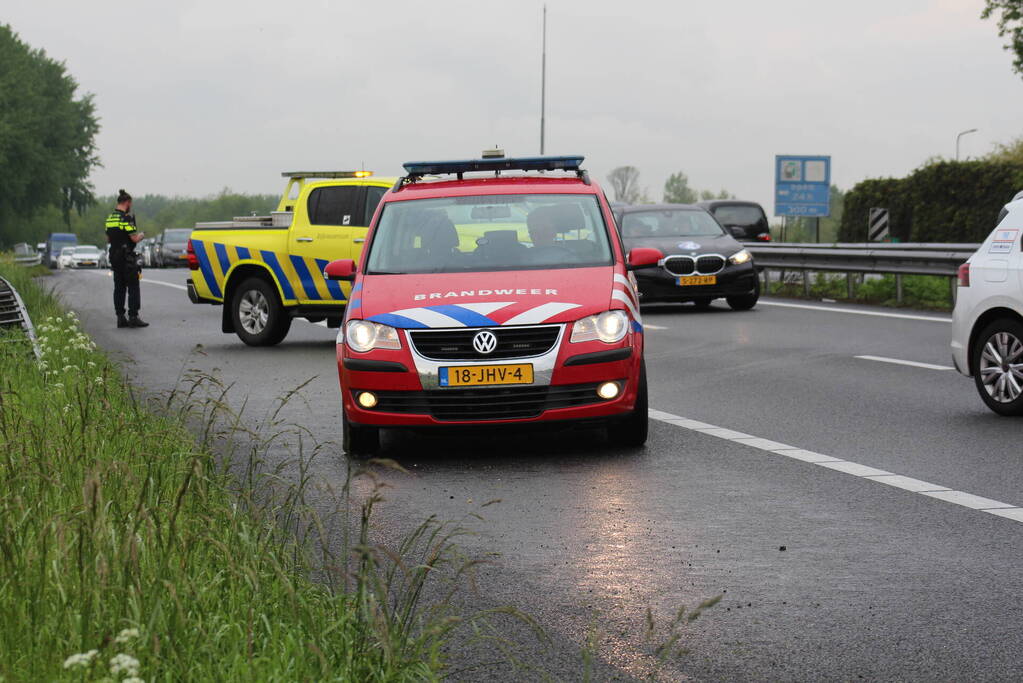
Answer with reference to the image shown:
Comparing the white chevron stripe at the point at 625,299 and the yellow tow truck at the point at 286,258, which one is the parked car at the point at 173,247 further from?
the white chevron stripe at the point at 625,299

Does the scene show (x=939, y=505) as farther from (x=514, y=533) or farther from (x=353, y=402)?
(x=353, y=402)

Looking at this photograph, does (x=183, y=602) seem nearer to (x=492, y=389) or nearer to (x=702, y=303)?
(x=492, y=389)

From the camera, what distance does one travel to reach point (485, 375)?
29.1 feet

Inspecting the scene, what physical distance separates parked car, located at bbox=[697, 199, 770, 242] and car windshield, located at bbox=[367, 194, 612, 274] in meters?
26.7

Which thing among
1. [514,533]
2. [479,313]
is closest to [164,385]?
[479,313]

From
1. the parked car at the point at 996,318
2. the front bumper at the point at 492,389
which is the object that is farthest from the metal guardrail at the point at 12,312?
the parked car at the point at 996,318

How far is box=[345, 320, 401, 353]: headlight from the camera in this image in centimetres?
902

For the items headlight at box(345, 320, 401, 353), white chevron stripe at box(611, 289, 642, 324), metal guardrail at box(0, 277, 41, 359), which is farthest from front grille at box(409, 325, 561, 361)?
metal guardrail at box(0, 277, 41, 359)

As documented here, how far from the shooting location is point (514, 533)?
6.97 meters

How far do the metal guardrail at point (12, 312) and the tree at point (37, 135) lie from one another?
72.8 metres

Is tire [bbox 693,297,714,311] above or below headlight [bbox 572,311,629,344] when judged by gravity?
below

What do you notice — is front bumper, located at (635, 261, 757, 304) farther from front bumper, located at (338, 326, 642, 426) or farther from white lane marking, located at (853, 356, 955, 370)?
front bumper, located at (338, 326, 642, 426)

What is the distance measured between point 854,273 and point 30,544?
23070 mm

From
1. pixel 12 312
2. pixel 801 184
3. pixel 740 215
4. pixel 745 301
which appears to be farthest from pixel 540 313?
pixel 801 184
